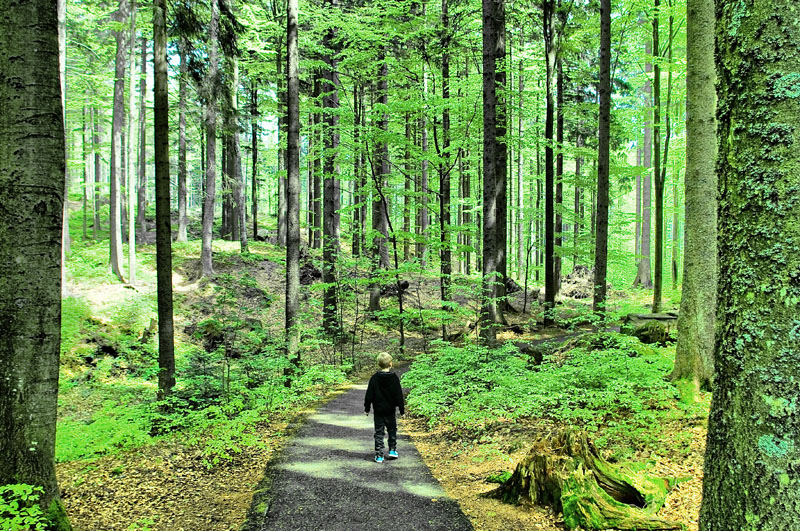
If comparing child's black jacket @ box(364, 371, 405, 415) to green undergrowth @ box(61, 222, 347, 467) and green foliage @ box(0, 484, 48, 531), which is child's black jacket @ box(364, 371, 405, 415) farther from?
green foliage @ box(0, 484, 48, 531)

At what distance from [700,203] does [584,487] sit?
4.40 meters

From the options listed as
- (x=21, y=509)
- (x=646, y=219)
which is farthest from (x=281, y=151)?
(x=21, y=509)

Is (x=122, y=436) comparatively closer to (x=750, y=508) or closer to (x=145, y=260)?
(x=750, y=508)

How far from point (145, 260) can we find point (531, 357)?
18.8 m

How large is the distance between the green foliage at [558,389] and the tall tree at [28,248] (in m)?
5.59

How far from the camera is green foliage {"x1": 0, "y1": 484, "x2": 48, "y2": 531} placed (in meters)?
3.45

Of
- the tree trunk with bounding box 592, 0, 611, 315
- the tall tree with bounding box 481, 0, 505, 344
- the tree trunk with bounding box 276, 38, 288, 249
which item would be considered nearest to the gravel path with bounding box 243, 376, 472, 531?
the tall tree with bounding box 481, 0, 505, 344

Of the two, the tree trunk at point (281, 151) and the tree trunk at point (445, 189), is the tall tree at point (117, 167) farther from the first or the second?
the tree trunk at point (445, 189)

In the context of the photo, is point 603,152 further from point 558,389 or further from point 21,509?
point 21,509

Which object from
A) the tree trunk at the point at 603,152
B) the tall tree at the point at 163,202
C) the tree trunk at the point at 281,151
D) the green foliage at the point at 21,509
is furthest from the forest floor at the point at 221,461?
the tree trunk at the point at 281,151

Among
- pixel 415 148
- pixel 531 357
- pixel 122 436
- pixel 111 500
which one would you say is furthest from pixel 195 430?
pixel 415 148

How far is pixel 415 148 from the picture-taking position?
44.4ft

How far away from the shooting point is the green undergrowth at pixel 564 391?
19.8 feet

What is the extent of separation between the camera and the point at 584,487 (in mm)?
4098
